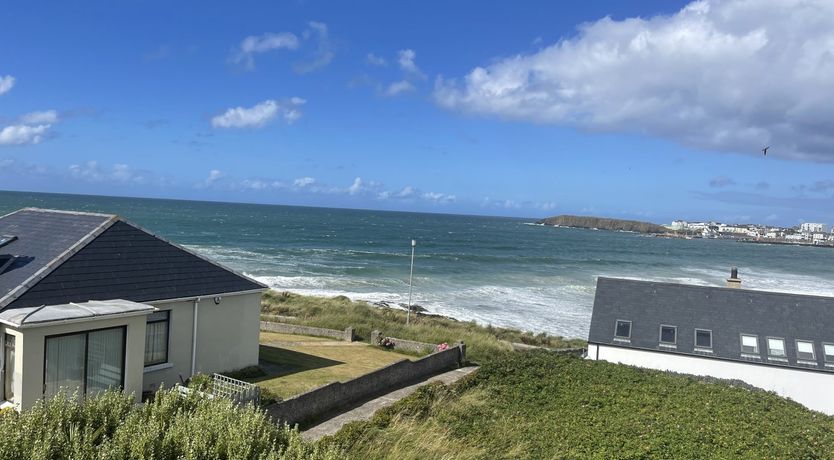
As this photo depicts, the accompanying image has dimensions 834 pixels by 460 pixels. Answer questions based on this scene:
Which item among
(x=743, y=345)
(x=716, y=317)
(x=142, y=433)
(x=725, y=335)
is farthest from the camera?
(x=716, y=317)

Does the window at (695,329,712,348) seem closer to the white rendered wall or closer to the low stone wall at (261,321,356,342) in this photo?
the white rendered wall

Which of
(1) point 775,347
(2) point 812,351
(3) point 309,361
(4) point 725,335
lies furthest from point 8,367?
(2) point 812,351

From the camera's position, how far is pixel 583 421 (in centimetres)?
1245

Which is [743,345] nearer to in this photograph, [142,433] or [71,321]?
[142,433]

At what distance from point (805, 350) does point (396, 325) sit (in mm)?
16645

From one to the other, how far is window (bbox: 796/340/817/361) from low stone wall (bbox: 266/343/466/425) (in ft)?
35.4

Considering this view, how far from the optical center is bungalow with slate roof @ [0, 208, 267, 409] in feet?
37.9

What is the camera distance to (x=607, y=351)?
20.5m

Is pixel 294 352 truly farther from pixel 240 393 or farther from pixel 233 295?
pixel 240 393

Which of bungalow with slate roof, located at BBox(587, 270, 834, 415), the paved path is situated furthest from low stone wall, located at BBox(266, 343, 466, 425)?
bungalow with slate roof, located at BBox(587, 270, 834, 415)

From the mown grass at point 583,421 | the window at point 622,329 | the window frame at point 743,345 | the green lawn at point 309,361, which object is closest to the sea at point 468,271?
the window at point 622,329

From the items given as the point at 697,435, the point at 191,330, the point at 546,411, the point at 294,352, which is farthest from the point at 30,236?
the point at 697,435

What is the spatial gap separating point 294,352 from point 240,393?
805 cm

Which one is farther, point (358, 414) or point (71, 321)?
point (358, 414)
